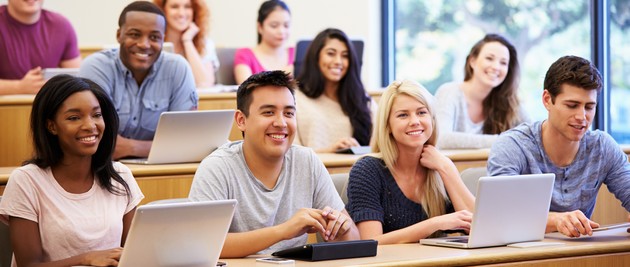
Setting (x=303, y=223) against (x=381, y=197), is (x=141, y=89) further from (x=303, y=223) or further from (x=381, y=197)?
(x=303, y=223)

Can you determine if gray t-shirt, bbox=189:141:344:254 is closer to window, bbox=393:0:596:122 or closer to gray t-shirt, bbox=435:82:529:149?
gray t-shirt, bbox=435:82:529:149

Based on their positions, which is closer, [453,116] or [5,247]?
[5,247]

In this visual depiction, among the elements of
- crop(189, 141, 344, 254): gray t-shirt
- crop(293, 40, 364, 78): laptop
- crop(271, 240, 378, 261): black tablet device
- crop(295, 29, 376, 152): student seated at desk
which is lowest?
crop(271, 240, 378, 261): black tablet device

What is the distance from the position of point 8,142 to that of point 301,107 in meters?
1.36

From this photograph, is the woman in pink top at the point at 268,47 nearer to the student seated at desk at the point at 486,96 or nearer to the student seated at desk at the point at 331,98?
the student seated at desk at the point at 331,98

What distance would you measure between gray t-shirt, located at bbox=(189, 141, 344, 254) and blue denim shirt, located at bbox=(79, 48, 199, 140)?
1.23 meters

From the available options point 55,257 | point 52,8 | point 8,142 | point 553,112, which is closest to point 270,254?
point 55,257

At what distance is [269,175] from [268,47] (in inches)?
117

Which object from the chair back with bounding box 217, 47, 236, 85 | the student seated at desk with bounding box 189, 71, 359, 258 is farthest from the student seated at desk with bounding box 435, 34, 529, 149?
the student seated at desk with bounding box 189, 71, 359, 258

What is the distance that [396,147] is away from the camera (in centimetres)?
328

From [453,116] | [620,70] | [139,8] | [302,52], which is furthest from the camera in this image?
[620,70]

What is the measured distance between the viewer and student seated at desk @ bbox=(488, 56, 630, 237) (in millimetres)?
3291

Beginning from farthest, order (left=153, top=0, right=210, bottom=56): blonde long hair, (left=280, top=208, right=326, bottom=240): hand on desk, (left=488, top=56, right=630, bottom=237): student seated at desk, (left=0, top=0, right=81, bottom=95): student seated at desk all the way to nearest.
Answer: (left=153, top=0, right=210, bottom=56): blonde long hair
(left=0, top=0, right=81, bottom=95): student seated at desk
(left=488, top=56, right=630, bottom=237): student seated at desk
(left=280, top=208, right=326, bottom=240): hand on desk

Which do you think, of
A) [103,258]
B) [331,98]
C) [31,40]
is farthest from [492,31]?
[103,258]
